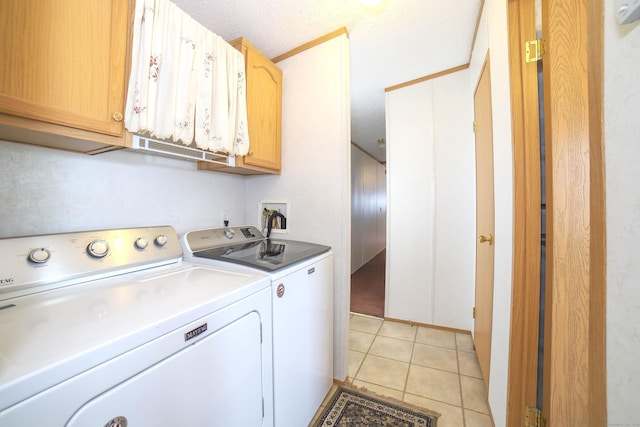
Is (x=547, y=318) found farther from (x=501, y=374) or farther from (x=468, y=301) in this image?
(x=468, y=301)

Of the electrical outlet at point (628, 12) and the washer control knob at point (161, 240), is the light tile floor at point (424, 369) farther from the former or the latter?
the electrical outlet at point (628, 12)

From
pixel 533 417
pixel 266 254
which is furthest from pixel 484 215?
pixel 266 254

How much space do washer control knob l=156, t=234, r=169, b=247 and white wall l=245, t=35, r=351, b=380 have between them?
2.74 feet

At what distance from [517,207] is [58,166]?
2.12 metres

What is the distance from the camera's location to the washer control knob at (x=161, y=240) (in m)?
1.17

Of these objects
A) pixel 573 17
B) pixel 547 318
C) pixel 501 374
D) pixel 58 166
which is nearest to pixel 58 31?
pixel 58 166

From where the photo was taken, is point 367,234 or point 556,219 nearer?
point 556,219

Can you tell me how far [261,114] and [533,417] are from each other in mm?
2250

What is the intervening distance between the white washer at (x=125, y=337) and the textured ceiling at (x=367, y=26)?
4.88 feet

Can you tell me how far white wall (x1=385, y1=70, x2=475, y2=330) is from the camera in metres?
2.21

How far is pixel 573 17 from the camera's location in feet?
2.85

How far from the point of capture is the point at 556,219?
94cm

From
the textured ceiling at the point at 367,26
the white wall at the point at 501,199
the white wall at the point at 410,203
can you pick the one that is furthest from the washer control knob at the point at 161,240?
the white wall at the point at 410,203

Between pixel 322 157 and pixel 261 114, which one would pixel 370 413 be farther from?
pixel 261 114
